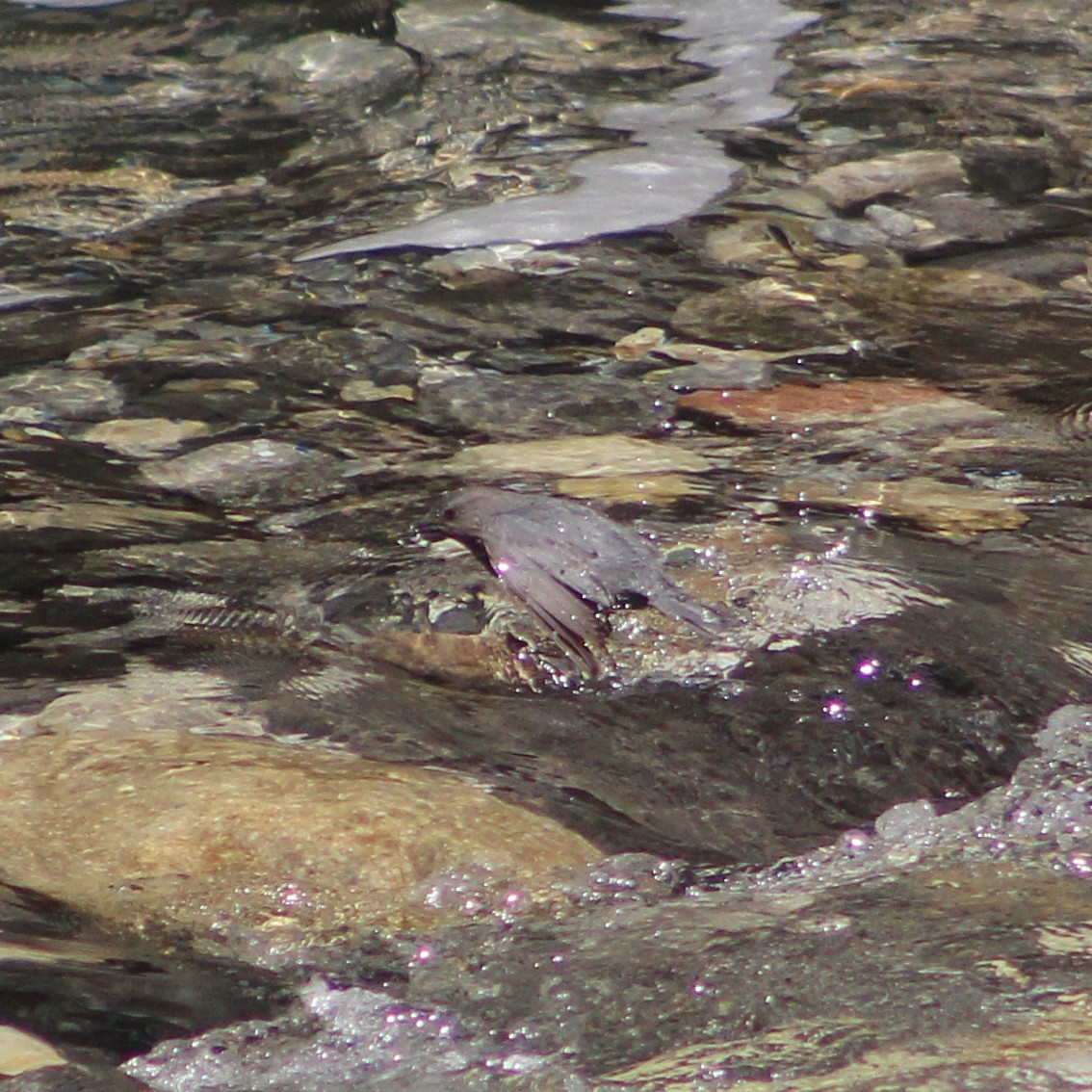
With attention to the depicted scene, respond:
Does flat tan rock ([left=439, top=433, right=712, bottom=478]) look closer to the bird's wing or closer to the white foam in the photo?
the bird's wing

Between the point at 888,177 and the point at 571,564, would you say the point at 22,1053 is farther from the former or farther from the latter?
the point at 888,177

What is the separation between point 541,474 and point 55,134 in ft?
10.6

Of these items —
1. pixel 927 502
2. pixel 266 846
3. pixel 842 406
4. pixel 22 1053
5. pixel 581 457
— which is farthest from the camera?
pixel 842 406

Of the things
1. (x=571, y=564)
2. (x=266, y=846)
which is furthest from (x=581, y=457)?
(x=266, y=846)

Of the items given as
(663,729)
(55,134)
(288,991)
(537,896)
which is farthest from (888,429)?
(55,134)

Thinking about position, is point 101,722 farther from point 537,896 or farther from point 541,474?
point 541,474

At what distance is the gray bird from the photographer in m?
2.81

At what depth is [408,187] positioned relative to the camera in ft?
16.8

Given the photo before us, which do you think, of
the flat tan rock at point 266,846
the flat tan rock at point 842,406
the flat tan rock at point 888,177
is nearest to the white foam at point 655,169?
the flat tan rock at point 888,177

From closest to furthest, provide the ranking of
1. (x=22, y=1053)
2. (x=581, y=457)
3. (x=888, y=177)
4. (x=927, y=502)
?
1. (x=22, y=1053)
2. (x=927, y=502)
3. (x=581, y=457)
4. (x=888, y=177)

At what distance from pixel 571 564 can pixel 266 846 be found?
94cm

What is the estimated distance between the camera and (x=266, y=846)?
7.01 feet

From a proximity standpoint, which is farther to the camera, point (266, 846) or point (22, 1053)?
point (266, 846)

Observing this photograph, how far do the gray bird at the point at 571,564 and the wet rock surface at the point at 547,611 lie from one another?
1.0 inches
